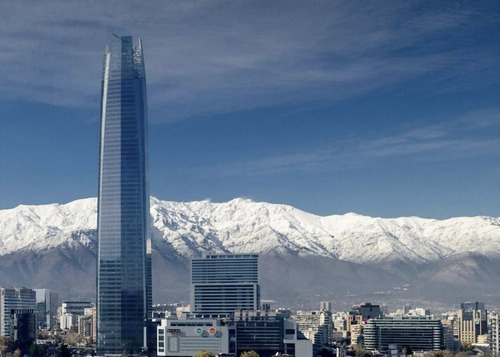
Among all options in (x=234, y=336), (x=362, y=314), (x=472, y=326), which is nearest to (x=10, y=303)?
(x=362, y=314)

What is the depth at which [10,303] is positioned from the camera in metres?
82.3

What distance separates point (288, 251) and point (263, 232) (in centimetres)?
989

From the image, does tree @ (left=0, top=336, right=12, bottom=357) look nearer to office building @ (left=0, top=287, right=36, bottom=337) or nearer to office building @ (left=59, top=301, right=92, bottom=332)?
office building @ (left=0, top=287, right=36, bottom=337)

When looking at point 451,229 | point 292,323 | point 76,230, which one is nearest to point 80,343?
point 292,323

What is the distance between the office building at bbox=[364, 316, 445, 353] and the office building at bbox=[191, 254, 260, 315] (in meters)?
9.03

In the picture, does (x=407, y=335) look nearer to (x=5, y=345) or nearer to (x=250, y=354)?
(x=250, y=354)

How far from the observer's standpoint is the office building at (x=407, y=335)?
221 ft

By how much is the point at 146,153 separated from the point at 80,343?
1342 centimetres

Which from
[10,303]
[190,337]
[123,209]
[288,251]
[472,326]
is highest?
[123,209]

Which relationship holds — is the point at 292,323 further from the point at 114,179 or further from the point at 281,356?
the point at 114,179

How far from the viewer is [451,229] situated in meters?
196

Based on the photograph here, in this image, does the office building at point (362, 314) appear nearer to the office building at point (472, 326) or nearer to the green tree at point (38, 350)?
the office building at point (472, 326)

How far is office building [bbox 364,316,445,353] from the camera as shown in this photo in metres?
67.5

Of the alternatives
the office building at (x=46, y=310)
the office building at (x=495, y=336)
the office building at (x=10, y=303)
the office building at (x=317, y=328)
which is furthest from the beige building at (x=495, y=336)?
the office building at (x=46, y=310)
